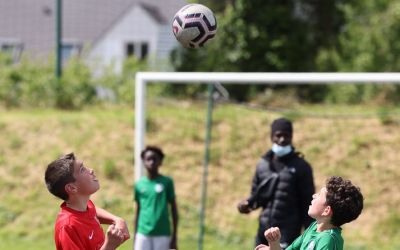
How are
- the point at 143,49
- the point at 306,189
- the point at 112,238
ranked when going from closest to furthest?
1. the point at 112,238
2. the point at 306,189
3. the point at 143,49

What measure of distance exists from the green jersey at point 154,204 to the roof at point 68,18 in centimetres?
2948

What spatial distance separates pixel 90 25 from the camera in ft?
125

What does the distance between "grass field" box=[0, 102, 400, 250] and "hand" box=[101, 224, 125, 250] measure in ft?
20.6

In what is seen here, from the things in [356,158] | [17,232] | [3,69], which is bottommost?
[17,232]

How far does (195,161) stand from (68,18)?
81.8 ft

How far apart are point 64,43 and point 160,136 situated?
23.5m

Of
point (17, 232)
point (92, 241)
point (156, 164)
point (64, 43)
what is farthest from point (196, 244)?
point (64, 43)

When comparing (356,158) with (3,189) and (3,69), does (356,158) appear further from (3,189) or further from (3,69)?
(3,69)

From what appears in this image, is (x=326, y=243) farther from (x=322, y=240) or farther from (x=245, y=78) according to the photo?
(x=245, y=78)

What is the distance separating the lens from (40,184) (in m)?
13.9

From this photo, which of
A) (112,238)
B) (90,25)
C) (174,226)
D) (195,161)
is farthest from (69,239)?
(90,25)

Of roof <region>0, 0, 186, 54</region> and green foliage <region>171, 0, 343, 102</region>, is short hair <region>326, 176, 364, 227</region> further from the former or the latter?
roof <region>0, 0, 186, 54</region>

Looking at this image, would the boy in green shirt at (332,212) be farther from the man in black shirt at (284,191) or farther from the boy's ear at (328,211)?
the man in black shirt at (284,191)

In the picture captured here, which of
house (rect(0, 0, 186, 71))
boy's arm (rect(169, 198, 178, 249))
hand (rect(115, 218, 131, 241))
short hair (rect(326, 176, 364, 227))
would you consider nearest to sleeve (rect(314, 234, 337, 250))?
short hair (rect(326, 176, 364, 227))
